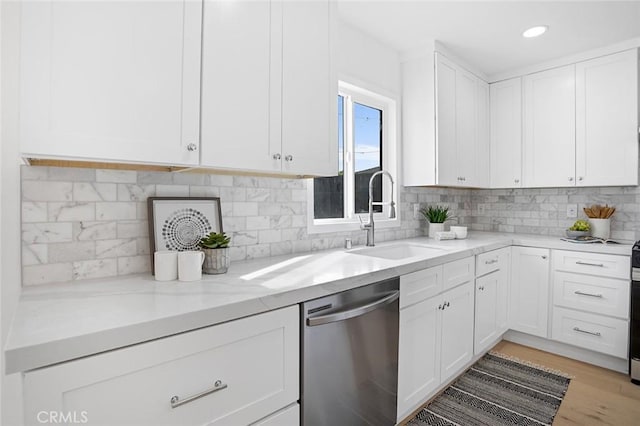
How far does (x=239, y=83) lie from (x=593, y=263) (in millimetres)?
2815

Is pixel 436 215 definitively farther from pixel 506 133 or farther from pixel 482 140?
pixel 506 133

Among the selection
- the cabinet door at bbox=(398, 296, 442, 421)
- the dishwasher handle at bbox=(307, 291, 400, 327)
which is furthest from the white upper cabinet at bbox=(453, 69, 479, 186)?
the dishwasher handle at bbox=(307, 291, 400, 327)

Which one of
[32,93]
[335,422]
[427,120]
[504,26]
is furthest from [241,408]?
[504,26]

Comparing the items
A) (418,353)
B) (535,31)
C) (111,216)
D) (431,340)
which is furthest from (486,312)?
(111,216)

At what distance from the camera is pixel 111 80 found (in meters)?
1.15

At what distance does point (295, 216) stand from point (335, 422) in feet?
3.71

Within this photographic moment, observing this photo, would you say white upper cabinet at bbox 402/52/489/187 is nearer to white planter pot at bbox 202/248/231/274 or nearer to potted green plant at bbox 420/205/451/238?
potted green plant at bbox 420/205/451/238

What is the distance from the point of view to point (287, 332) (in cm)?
126

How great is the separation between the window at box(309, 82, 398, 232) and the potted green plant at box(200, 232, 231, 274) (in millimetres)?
813

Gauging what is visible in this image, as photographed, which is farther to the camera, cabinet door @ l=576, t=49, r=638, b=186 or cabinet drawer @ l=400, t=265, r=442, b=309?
cabinet door @ l=576, t=49, r=638, b=186

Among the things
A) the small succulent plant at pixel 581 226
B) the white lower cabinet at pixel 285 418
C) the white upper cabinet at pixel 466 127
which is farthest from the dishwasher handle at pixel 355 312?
the small succulent plant at pixel 581 226

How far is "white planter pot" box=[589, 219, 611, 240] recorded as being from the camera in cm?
291

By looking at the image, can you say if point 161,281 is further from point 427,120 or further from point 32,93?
point 427,120

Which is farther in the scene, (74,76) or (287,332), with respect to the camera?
(287,332)
